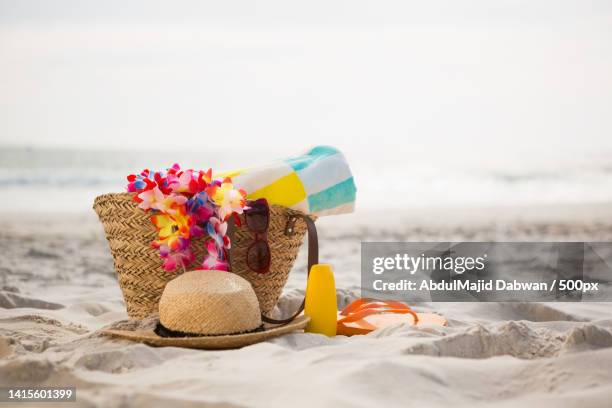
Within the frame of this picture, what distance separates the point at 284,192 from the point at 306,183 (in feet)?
0.34

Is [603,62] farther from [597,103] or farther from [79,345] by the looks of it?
[79,345]

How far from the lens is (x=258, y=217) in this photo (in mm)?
2518

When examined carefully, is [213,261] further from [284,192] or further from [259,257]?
[284,192]

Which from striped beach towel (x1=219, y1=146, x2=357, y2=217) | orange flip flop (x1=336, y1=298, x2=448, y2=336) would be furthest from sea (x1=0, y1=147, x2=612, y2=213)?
orange flip flop (x1=336, y1=298, x2=448, y2=336)

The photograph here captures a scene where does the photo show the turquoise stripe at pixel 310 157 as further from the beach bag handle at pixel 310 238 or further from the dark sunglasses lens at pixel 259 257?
the dark sunglasses lens at pixel 259 257

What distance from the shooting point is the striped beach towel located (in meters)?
2.69

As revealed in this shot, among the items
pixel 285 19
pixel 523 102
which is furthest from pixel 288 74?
pixel 523 102

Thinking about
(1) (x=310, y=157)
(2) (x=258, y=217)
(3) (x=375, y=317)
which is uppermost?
(1) (x=310, y=157)

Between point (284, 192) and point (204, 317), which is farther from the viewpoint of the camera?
point (284, 192)

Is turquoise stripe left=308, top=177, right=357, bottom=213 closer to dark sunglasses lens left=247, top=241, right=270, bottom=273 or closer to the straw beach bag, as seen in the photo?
the straw beach bag

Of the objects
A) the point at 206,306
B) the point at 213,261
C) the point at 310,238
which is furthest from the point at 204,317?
the point at 310,238

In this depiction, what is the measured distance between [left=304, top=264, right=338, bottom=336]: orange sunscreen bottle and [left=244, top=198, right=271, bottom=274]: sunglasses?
0.19 metres

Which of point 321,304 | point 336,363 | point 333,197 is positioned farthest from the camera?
point 333,197

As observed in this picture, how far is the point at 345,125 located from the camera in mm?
16094
